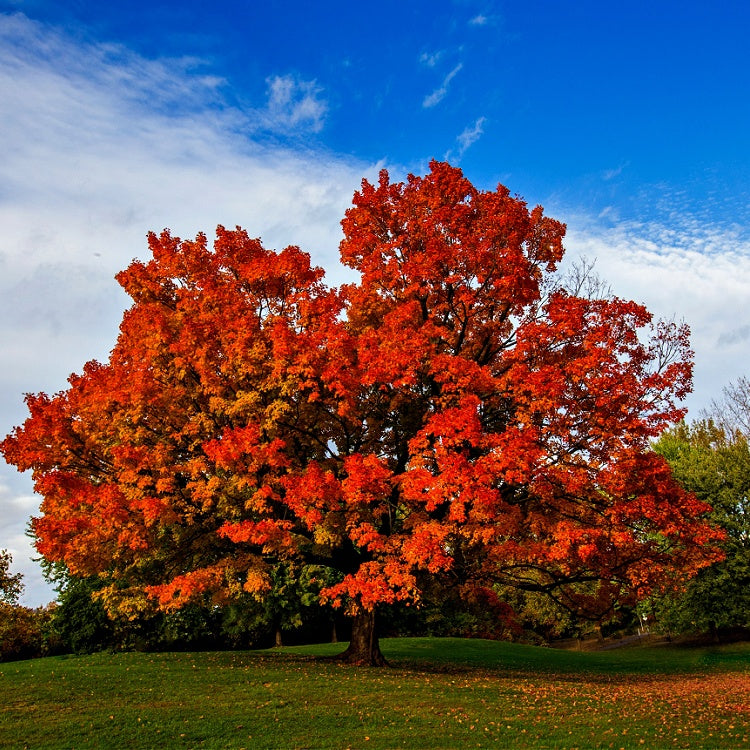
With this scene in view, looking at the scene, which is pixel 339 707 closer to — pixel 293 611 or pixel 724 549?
pixel 293 611

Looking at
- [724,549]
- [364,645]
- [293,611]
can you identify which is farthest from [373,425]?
[724,549]

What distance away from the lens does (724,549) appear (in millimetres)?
37844

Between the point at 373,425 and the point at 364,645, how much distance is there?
7603mm

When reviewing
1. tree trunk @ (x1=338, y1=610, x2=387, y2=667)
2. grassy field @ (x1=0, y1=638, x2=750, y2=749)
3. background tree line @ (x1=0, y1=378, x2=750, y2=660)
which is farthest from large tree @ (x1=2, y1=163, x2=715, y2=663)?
background tree line @ (x1=0, y1=378, x2=750, y2=660)

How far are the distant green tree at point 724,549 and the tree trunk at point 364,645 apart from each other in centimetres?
2640

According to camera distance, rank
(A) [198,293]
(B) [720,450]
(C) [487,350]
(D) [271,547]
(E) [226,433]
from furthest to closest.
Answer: (B) [720,450], (C) [487,350], (A) [198,293], (D) [271,547], (E) [226,433]

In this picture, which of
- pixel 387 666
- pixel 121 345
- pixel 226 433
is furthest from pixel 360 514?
pixel 121 345

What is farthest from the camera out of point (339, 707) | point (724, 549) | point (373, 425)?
point (724, 549)

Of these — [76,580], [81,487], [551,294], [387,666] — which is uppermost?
[551,294]

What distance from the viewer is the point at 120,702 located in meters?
14.1

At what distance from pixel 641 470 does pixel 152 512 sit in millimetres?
13530

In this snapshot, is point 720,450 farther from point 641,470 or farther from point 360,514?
point 360,514

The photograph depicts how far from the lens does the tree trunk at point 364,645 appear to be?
816 inches

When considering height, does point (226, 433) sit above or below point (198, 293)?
below
